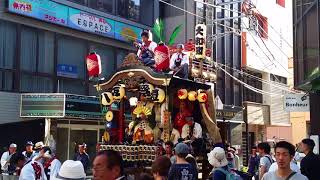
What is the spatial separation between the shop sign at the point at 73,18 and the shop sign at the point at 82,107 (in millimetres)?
3677

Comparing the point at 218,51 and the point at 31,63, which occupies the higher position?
the point at 218,51

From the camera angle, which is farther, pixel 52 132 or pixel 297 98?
pixel 52 132

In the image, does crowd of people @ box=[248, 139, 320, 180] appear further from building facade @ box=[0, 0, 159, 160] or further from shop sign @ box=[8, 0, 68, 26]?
shop sign @ box=[8, 0, 68, 26]

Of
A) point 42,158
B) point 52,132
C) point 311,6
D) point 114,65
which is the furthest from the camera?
point 114,65

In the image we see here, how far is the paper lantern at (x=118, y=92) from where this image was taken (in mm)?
14016

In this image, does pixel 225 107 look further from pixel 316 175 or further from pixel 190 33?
pixel 316 175

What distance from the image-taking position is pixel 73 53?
904 inches

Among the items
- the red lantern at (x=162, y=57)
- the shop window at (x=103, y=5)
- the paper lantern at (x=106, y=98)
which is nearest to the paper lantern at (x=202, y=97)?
the red lantern at (x=162, y=57)

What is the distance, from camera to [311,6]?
13383mm

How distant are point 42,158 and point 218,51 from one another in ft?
78.2

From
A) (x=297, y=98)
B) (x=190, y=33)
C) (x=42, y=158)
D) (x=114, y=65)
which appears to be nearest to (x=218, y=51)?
(x=190, y=33)

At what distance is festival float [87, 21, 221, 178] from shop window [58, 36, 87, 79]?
311 inches

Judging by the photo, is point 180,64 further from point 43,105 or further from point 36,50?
point 36,50

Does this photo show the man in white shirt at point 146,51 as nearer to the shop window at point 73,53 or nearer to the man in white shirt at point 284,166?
the shop window at point 73,53
